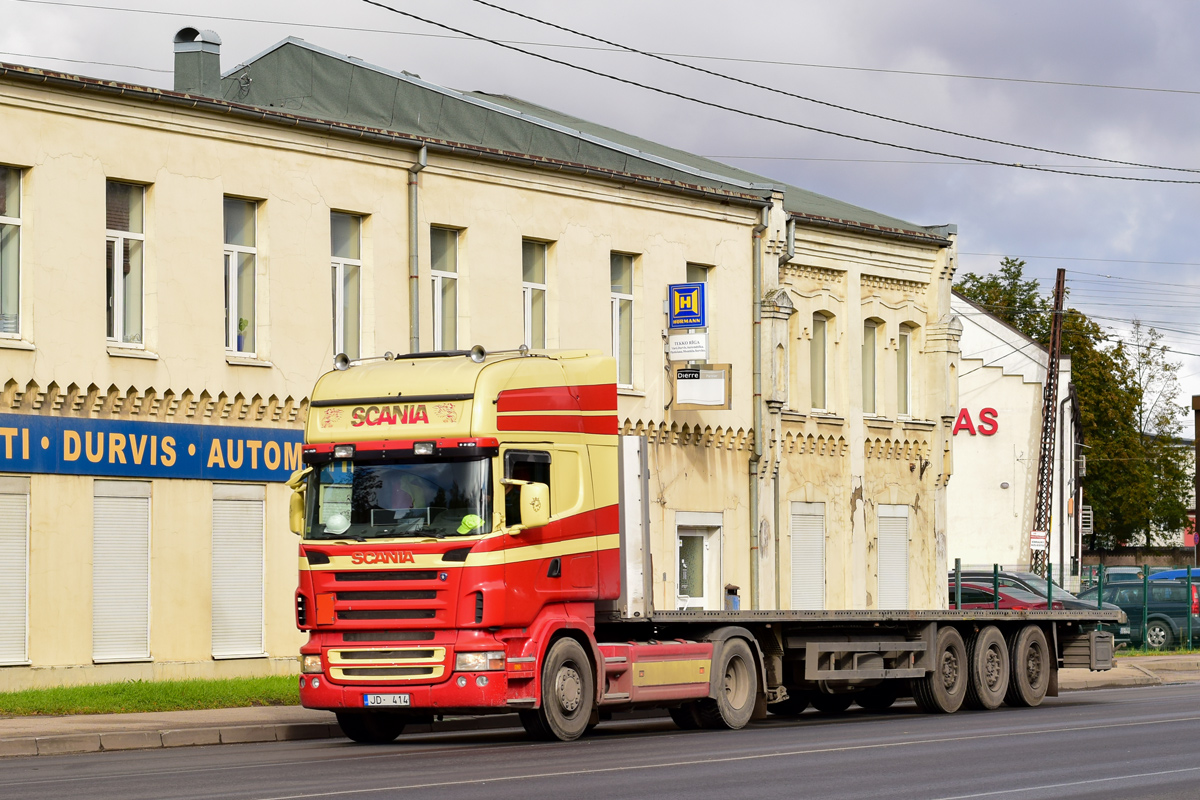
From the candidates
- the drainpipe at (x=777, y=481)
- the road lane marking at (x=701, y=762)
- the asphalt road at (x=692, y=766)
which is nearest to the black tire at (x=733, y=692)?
the asphalt road at (x=692, y=766)

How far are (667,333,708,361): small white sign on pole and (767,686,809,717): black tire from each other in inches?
362

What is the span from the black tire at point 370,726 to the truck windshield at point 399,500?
2.14 metres

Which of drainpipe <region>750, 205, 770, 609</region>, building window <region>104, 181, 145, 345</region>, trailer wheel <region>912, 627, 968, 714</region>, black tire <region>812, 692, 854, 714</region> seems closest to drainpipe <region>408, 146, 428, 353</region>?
building window <region>104, 181, 145, 345</region>

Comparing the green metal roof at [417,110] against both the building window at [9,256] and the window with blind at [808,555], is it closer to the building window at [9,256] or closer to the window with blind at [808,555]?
the window with blind at [808,555]

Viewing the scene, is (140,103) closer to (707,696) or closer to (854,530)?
(707,696)

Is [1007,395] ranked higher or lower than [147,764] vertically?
higher

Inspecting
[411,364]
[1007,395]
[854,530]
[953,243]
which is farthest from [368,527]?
[1007,395]

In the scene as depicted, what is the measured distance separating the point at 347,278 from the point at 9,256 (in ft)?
18.4

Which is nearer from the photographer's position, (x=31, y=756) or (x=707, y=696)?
(x=31, y=756)

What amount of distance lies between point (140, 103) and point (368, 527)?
10.4m

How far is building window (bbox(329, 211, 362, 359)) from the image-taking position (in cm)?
2766

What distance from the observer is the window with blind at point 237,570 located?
84.4 feet

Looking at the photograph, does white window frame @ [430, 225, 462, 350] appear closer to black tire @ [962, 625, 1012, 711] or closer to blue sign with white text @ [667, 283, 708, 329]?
blue sign with white text @ [667, 283, 708, 329]

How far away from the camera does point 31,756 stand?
17.1 m
